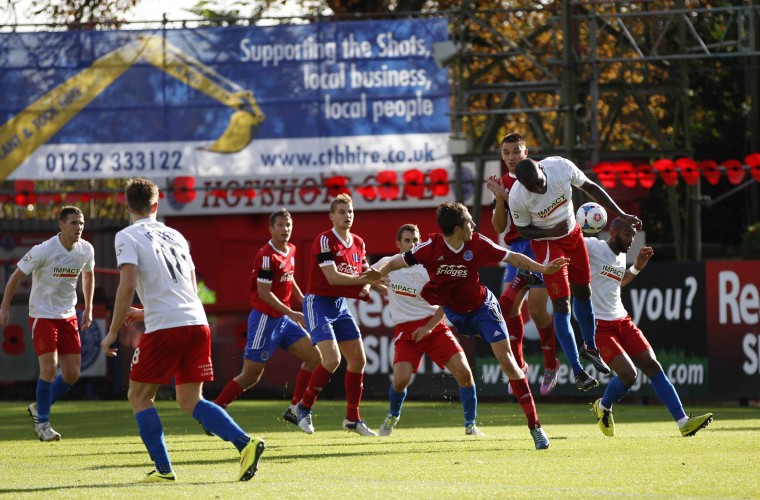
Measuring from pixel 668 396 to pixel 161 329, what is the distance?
557 cm

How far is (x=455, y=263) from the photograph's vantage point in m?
12.2

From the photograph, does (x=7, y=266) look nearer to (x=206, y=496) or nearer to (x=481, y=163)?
(x=481, y=163)

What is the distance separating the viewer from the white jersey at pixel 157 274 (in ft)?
31.4

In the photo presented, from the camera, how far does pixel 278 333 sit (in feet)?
50.3

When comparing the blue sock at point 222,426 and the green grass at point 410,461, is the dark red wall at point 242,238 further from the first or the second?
the blue sock at point 222,426

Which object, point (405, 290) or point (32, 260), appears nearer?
point (32, 260)

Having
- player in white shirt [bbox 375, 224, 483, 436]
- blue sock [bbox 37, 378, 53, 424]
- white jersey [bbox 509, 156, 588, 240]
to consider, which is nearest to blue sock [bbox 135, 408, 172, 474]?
white jersey [bbox 509, 156, 588, 240]

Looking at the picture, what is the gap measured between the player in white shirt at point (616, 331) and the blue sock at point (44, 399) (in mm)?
5242

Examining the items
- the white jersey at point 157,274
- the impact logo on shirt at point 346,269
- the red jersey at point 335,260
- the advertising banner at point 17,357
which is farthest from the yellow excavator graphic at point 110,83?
the white jersey at point 157,274

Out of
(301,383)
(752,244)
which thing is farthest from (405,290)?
(752,244)

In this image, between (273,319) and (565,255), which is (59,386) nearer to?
(273,319)

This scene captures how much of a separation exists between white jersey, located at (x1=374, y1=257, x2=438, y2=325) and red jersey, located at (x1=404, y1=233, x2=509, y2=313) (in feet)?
7.88

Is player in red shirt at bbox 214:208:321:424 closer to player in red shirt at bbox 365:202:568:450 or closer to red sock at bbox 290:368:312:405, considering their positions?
red sock at bbox 290:368:312:405

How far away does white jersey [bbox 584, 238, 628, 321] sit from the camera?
45.2ft
